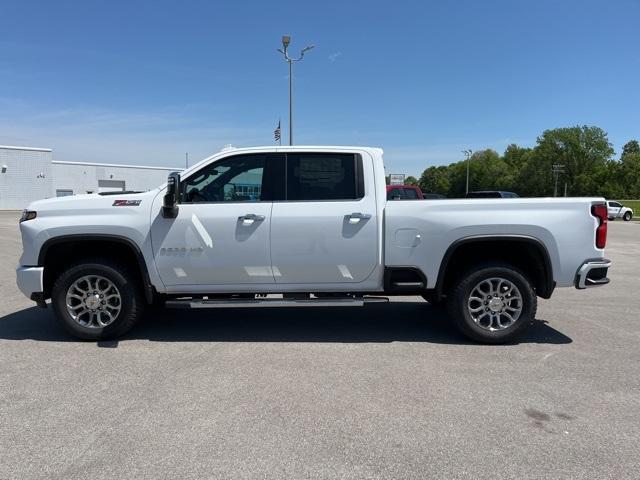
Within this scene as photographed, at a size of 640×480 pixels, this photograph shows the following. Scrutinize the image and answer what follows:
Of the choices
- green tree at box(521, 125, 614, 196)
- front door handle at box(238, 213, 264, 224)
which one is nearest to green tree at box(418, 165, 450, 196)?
green tree at box(521, 125, 614, 196)

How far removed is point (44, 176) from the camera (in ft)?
174

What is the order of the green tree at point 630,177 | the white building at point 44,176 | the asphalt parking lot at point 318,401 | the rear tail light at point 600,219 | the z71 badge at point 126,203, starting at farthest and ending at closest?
the green tree at point 630,177 < the white building at point 44,176 < the z71 badge at point 126,203 < the rear tail light at point 600,219 < the asphalt parking lot at point 318,401

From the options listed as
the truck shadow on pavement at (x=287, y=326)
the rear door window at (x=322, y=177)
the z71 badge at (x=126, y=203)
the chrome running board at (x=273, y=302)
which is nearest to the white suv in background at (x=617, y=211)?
the truck shadow on pavement at (x=287, y=326)

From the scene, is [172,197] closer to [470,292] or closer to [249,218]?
[249,218]

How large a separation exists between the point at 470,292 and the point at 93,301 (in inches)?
155

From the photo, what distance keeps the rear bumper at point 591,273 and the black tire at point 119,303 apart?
4590mm

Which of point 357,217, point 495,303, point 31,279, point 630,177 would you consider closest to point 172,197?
point 31,279

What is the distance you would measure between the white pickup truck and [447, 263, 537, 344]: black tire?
12 mm

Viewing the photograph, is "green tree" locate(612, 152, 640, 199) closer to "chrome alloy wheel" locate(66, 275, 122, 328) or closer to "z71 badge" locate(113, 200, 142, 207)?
"z71 badge" locate(113, 200, 142, 207)

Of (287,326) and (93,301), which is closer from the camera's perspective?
(93,301)

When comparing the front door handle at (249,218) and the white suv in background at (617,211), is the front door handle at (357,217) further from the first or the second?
the white suv in background at (617,211)

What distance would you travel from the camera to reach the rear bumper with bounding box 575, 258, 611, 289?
502 cm

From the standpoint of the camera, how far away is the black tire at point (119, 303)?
202 inches

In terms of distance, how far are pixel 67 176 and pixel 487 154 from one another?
11509 cm
